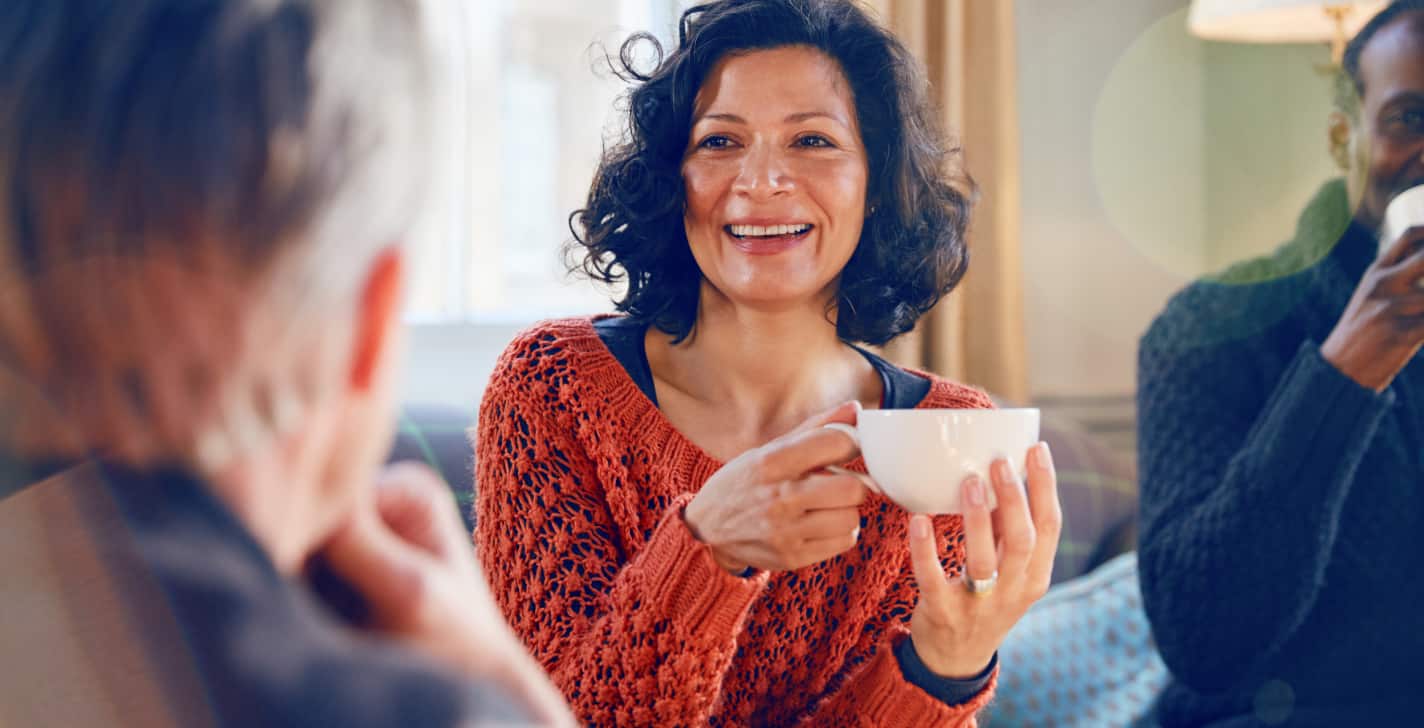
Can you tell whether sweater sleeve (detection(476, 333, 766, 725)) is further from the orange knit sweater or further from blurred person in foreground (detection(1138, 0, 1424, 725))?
blurred person in foreground (detection(1138, 0, 1424, 725))

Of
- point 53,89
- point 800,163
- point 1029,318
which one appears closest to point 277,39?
point 53,89

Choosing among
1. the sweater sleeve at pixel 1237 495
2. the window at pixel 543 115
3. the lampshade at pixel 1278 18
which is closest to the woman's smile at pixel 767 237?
the sweater sleeve at pixel 1237 495

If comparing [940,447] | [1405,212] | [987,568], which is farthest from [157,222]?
[1405,212]

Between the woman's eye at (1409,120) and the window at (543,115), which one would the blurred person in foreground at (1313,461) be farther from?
the window at (543,115)

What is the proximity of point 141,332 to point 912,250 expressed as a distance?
33.0 inches

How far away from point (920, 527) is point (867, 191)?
0.39 meters

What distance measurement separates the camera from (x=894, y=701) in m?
0.84

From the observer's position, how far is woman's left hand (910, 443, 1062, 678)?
652 mm

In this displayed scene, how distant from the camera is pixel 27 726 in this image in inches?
11.7

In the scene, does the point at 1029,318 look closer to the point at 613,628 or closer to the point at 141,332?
the point at 613,628

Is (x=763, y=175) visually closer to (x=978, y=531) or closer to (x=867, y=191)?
(x=867, y=191)

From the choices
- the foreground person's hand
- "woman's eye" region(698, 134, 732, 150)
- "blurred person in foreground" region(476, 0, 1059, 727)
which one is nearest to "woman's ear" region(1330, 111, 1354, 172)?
"blurred person in foreground" region(476, 0, 1059, 727)

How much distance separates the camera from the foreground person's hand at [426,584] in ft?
0.95

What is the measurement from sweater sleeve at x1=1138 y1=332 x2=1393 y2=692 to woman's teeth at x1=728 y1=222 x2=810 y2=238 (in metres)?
0.45
